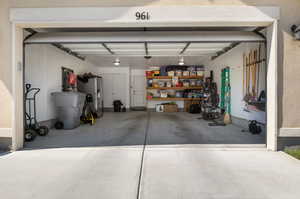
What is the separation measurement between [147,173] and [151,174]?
7cm

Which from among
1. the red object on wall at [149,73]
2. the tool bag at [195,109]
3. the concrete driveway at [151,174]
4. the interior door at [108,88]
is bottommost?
the concrete driveway at [151,174]

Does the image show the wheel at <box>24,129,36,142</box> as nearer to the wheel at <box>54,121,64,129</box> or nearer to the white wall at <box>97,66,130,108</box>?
the wheel at <box>54,121,64,129</box>

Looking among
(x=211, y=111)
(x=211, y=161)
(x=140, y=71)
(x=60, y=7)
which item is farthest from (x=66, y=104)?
(x=140, y=71)

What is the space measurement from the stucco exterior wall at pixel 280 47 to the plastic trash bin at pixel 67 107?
2.57 metres

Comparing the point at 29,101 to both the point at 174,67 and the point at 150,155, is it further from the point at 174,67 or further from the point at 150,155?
the point at 174,67

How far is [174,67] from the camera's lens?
41.3ft

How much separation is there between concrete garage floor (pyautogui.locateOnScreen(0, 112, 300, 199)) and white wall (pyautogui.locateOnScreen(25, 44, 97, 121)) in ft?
7.18

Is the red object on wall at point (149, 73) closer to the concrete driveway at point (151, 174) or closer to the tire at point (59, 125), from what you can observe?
the tire at point (59, 125)

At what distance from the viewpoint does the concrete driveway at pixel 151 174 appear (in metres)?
2.52

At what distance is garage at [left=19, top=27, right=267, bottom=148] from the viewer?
4691 millimetres

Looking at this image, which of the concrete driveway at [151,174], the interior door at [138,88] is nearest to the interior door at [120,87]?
the interior door at [138,88]

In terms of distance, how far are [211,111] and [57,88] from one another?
5.68 metres

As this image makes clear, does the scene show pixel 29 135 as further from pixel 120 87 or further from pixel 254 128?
pixel 120 87

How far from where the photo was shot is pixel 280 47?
4.12m
